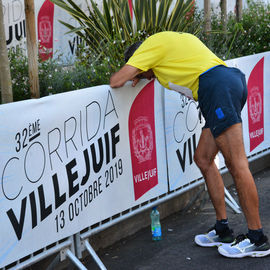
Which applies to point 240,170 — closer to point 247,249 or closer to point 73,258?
point 247,249

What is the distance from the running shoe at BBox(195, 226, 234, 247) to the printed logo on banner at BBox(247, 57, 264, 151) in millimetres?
2086

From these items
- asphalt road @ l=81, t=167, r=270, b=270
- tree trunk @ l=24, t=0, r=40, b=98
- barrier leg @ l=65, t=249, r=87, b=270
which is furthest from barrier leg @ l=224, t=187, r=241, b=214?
tree trunk @ l=24, t=0, r=40, b=98

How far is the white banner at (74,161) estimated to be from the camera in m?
3.94

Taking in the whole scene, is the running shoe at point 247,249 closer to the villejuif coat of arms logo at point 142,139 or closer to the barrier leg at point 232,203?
the villejuif coat of arms logo at point 142,139

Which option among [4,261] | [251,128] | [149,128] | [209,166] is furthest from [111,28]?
[4,261]

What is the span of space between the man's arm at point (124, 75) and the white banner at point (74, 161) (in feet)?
0.32

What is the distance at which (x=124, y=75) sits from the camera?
186 inches

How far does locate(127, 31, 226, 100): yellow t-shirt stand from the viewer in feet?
15.5

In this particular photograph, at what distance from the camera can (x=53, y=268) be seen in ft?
14.7

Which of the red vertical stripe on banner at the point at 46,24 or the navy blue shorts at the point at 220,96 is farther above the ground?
the red vertical stripe on banner at the point at 46,24

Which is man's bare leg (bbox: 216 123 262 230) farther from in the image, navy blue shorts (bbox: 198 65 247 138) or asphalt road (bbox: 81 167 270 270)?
asphalt road (bbox: 81 167 270 270)

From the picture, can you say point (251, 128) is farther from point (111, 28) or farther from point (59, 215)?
point (59, 215)

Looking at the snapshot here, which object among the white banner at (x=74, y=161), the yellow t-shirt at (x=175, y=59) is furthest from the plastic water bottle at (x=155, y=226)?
the yellow t-shirt at (x=175, y=59)

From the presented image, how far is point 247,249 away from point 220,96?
4.07 feet
